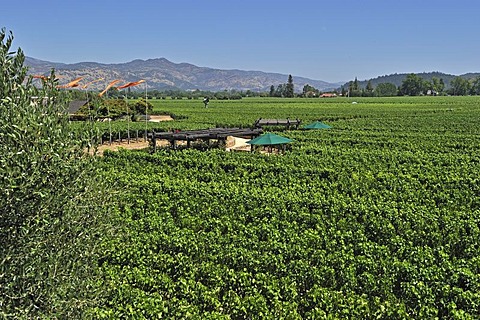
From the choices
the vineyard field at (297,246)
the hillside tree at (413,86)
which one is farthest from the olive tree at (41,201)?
the hillside tree at (413,86)

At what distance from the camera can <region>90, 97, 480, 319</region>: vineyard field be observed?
7055mm

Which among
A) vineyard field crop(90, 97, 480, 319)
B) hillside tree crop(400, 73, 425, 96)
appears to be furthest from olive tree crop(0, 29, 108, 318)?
hillside tree crop(400, 73, 425, 96)

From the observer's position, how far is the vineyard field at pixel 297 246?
705 cm

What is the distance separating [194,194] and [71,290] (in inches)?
354

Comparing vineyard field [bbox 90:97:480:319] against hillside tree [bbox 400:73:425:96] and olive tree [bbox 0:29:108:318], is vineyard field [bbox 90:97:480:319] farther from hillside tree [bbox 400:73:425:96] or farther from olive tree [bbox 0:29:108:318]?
hillside tree [bbox 400:73:425:96]

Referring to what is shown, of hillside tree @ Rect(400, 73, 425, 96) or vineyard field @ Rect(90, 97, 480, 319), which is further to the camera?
hillside tree @ Rect(400, 73, 425, 96)

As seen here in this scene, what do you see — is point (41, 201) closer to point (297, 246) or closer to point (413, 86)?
point (297, 246)

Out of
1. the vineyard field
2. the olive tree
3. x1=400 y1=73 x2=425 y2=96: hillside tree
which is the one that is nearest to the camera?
the olive tree

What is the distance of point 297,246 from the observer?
911 cm

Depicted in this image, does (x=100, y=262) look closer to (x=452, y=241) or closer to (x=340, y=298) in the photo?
(x=340, y=298)

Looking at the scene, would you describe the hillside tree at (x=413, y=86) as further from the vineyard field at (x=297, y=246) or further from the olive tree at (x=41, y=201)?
the olive tree at (x=41, y=201)

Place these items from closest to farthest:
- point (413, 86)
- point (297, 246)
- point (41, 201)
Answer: point (41, 201) → point (297, 246) → point (413, 86)

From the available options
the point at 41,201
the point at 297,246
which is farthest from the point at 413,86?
the point at 41,201

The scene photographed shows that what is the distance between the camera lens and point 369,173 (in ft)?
54.9
